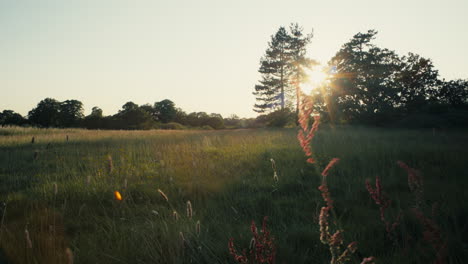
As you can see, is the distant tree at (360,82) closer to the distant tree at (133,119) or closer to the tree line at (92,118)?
the tree line at (92,118)

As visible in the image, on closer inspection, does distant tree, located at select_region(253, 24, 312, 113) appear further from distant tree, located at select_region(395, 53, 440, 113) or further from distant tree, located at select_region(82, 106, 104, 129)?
distant tree, located at select_region(82, 106, 104, 129)

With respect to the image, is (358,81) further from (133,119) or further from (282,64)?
(133,119)

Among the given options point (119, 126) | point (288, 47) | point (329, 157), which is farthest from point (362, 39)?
point (119, 126)

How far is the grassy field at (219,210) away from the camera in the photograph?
71.4 inches

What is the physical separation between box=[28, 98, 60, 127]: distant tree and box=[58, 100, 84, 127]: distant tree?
39.2 inches

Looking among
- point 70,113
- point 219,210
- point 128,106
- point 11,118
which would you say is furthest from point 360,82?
point 11,118

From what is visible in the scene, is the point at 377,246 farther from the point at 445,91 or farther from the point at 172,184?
the point at 445,91

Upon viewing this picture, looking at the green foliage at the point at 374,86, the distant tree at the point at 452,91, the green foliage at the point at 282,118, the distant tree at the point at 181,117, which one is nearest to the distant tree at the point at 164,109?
the distant tree at the point at 181,117

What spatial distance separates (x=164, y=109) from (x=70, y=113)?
20.5m

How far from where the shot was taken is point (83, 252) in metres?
1.85

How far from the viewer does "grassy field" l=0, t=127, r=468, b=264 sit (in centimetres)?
181

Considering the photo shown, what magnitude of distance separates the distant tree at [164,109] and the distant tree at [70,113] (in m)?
17.0

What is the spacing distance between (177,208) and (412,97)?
121 feet

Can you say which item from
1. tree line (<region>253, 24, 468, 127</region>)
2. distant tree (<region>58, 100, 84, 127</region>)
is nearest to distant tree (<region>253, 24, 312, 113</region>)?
tree line (<region>253, 24, 468, 127</region>)
